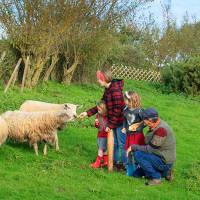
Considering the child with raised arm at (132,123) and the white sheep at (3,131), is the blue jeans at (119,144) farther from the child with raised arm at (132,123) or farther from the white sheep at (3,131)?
the white sheep at (3,131)

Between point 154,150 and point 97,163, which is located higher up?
point 154,150

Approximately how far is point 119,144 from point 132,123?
2.17ft

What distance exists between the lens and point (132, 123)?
28.0 feet

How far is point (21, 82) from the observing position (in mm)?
19516

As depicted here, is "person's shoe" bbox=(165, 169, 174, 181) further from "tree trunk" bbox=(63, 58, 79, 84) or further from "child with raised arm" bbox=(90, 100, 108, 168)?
"tree trunk" bbox=(63, 58, 79, 84)

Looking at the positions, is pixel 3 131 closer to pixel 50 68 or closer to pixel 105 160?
pixel 105 160

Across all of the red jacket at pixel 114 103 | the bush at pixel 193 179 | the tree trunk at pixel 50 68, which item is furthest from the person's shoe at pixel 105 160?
the tree trunk at pixel 50 68

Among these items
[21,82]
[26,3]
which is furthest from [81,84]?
[26,3]

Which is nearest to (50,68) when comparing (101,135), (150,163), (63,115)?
(63,115)

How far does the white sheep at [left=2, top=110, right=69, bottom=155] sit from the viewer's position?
30.0 feet

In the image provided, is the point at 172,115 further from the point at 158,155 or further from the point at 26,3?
the point at 158,155

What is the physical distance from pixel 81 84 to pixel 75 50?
1.81 metres

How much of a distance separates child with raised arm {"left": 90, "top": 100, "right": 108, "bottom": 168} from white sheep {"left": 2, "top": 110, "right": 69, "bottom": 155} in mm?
688

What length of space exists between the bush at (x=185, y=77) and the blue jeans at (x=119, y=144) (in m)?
16.2
